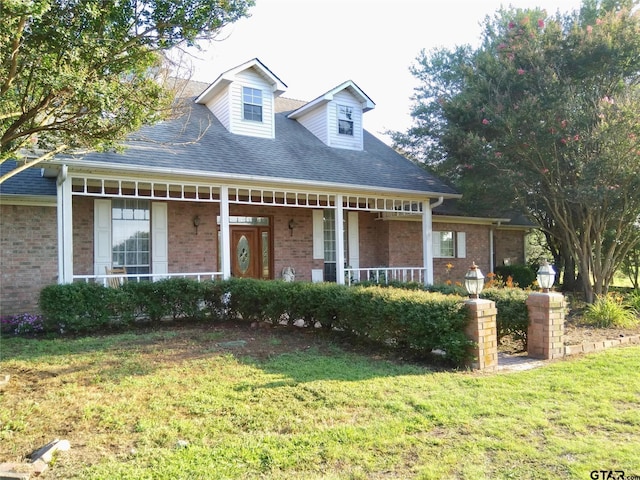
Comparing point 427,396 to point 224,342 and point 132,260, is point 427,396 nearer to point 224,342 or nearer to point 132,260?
point 224,342

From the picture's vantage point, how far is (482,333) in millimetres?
5934

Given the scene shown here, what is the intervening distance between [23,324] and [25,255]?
71.6 inches

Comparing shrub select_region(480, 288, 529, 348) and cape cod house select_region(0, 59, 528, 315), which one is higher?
cape cod house select_region(0, 59, 528, 315)

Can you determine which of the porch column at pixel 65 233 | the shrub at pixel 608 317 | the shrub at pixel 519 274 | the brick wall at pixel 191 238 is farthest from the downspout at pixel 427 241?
the porch column at pixel 65 233

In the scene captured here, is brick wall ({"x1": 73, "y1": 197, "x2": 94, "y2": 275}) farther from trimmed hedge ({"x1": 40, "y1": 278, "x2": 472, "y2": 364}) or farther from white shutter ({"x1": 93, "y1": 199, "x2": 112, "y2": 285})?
trimmed hedge ({"x1": 40, "y1": 278, "x2": 472, "y2": 364})

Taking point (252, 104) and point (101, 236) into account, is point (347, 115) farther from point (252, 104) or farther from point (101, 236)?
point (101, 236)

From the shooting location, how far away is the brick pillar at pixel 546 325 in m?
6.60

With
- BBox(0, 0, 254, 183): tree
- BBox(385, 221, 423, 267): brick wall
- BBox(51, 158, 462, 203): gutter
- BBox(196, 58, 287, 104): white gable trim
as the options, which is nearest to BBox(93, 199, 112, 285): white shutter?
BBox(51, 158, 462, 203): gutter

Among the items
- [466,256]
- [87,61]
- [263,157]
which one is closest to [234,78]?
[263,157]

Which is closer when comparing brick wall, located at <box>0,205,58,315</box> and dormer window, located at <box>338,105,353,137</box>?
brick wall, located at <box>0,205,58,315</box>

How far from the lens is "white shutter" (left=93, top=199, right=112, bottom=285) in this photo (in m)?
10.5

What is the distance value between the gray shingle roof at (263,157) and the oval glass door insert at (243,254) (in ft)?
8.41

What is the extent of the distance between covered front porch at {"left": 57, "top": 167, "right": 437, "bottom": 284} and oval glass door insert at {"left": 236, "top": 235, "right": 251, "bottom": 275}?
0.09ft

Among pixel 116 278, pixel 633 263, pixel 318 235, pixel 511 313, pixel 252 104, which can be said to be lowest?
pixel 511 313
